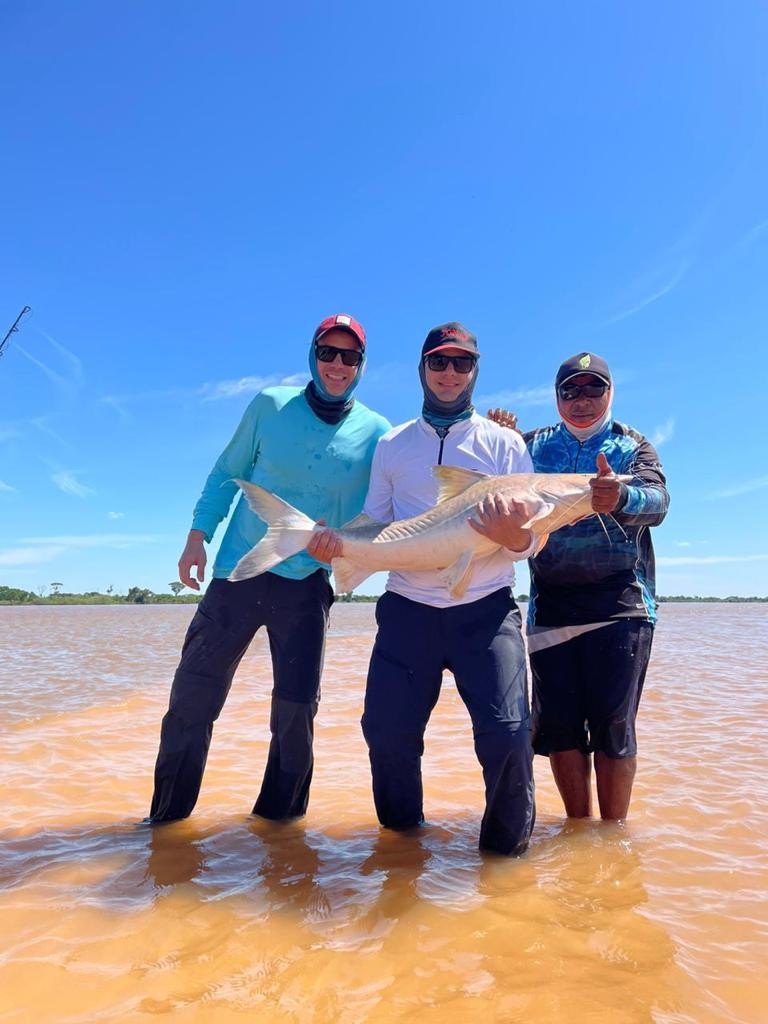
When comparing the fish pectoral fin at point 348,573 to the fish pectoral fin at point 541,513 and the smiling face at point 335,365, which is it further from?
the smiling face at point 335,365

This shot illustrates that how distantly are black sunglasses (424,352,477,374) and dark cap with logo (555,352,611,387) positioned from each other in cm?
61

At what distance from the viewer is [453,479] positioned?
402cm

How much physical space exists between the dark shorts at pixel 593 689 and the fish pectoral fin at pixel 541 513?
94cm

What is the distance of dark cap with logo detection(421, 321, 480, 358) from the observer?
4.29m

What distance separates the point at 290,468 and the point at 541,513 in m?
1.68

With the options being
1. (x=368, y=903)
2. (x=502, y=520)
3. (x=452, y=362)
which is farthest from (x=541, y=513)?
(x=368, y=903)

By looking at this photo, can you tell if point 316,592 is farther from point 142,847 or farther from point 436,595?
point 142,847

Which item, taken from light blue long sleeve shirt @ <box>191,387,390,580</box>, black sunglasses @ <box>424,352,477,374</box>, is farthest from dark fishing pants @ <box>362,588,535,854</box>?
black sunglasses @ <box>424,352,477,374</box>

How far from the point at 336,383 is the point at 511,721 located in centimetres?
240

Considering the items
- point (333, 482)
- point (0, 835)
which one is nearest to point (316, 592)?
point (333, 482)

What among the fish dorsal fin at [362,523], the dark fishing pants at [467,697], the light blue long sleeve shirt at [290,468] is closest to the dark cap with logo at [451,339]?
the light blue long sleeve shirt at [290,468]

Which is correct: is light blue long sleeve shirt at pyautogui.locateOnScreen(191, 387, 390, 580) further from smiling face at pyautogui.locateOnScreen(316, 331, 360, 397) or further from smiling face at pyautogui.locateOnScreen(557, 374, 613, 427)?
smiling face at pyautogui.locateOnScreen(557, 374, 613, 427)

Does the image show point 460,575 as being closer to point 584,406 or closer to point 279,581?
point 279,581

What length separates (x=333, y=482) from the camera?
15.2 feet
